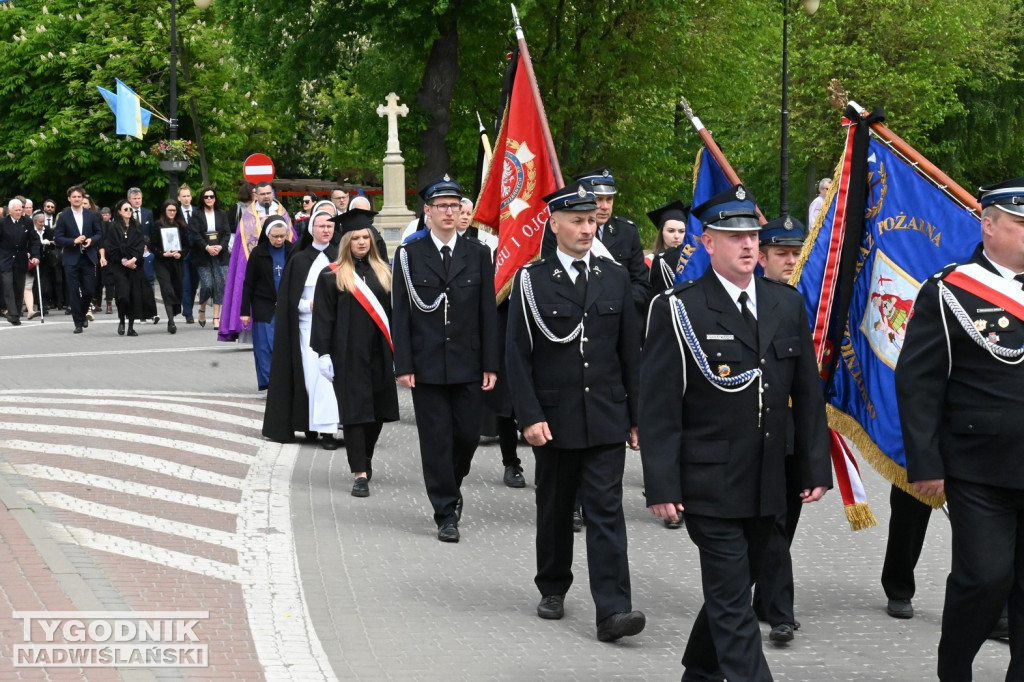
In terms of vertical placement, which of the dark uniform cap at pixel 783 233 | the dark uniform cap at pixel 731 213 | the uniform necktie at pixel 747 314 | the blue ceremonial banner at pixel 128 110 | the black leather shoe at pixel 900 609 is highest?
the blue ceremonial banner at pixel 128 110

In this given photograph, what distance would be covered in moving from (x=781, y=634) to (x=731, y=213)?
2.34 meters

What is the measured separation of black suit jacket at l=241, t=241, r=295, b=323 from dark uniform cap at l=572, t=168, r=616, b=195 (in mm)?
6098

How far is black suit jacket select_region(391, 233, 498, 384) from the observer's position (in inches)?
384

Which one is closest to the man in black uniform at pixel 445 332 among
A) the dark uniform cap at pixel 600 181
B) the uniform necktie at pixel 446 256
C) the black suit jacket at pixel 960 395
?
the uniform necktie at pixel 446 256

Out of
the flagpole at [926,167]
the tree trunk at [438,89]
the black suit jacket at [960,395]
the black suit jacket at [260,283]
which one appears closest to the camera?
the black suit jacket at [960,395]

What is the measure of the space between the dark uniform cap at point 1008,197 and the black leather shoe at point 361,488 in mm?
5979

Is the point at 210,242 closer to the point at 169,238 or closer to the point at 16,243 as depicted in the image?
the point at 169,238

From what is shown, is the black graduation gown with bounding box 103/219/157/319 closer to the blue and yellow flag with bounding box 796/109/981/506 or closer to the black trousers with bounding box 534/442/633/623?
the black trousers with bounding box 534/442/633/623

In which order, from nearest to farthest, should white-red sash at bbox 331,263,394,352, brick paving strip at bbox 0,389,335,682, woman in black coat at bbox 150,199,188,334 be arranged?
brick paving strip at bbox 0,389,335,682 → white-red sash at bbox 331,263,394,352 → woman in black coat at bbox 150,199,188,334

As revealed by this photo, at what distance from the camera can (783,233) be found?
793 cm

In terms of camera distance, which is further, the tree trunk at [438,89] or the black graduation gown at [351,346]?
the tree trunk at [438,89]

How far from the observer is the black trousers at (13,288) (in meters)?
25.2

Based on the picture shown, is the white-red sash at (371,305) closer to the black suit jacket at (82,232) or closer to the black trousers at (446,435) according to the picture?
the black trousers at (446,435)

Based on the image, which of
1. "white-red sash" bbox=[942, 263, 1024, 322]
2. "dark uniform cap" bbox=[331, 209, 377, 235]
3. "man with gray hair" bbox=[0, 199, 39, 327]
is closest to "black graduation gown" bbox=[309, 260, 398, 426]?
"dark uniform cap" bbox=[331, 209, 377, 235]
